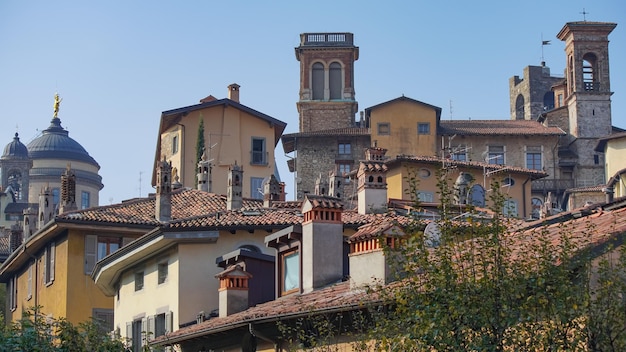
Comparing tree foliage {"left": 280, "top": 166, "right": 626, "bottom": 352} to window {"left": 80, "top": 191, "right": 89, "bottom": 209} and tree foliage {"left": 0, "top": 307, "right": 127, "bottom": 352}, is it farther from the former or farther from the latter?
window {"left": 80, "top": 191, "right": 89, "bottom": 209}

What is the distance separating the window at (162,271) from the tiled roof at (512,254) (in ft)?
19.6

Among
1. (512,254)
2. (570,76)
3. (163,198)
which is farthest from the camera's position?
(570,76)

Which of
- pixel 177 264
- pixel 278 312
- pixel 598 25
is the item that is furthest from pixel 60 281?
pixel 598 25

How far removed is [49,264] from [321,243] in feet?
63.6

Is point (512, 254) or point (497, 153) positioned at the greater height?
point (497, 153)

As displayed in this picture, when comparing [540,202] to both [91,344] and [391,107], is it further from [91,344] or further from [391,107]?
[91,344]

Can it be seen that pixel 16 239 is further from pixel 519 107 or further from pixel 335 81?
pixel 519 107

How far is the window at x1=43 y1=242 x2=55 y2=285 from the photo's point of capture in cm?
4347

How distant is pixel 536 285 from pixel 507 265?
59cm

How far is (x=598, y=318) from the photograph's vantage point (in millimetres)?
14094

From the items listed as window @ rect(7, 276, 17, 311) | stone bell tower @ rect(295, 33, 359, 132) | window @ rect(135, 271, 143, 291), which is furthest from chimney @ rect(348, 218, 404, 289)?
stone bell tower @ rect(295, 33, 359, 132)

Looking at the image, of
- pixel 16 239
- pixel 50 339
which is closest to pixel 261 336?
pixel 50 339

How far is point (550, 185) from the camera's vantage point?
8269 cm

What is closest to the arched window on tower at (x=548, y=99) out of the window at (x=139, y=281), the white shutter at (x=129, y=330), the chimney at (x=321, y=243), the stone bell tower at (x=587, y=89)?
the stone bell tower at (x=587, y=89)
